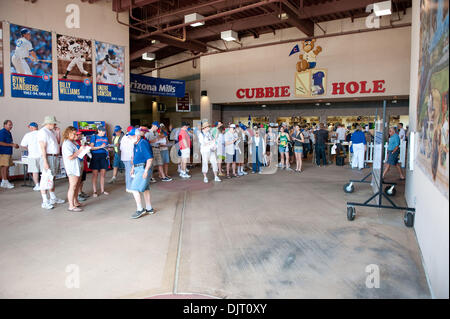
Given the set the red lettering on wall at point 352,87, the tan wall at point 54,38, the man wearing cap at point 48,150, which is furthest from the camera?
the red lettering on wall at point 352,87

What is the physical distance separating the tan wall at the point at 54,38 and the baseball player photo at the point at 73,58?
18 cm

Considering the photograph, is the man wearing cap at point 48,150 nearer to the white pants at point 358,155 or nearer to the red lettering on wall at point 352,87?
the white pants at point 358,155

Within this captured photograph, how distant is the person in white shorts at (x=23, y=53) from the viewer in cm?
914

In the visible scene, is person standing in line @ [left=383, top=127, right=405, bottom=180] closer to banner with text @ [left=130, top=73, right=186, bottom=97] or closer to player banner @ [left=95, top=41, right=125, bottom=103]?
player banner @ [left=95, top=41, right=125, bottom=103]

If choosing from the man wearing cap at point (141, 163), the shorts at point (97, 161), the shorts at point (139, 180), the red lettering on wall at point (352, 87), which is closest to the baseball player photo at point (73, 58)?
the shorts at point (97, 161)

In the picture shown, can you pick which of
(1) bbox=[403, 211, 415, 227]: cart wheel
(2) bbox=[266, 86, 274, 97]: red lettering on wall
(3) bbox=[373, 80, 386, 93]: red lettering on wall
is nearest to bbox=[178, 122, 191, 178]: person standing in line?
(1) bbox=[403, 211, 415, 227]: cart wheel

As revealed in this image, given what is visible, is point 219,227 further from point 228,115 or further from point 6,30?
point 228,115

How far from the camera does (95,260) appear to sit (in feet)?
12.3

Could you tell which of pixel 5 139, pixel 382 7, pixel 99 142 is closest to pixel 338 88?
pixel 382 7

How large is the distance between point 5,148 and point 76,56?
403 centimetres

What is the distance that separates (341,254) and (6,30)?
10453 mm

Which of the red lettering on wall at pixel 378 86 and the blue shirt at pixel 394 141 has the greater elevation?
the red lettering on wall at pixel 378 86

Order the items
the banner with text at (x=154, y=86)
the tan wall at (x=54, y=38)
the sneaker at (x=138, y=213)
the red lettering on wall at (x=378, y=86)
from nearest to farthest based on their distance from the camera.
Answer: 1. the sneaker at (x=138, y=213)
2. the tan wall at (x=54, y=38)
3. the red lettering on wall at (x=378, y=86)
4. the banner with text at (x=154, y=86)

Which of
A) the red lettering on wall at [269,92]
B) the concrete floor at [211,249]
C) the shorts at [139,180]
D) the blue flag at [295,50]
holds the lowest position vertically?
the concrete floor at [211,249]
